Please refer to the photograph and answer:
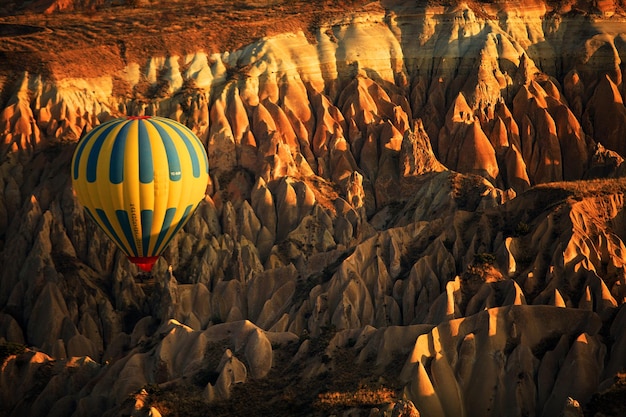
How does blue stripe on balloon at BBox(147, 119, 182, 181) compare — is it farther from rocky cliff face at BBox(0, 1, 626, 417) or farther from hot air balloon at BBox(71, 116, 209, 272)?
rocky cliff face at BBox(0, 1, 626, 417)

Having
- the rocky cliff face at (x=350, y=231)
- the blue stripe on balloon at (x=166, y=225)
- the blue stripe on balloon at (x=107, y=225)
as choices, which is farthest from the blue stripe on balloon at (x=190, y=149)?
the rocky cliff face at (x=350, y=231)

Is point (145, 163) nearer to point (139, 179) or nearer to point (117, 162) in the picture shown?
point (139, 179)

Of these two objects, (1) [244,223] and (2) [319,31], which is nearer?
(1) [244,223]

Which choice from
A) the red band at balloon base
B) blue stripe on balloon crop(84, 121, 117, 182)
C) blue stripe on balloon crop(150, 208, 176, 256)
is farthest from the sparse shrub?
blue stripe on balloon crop(84, 121, 117, 182)

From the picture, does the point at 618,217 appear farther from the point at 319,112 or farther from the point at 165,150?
the point at 319,112

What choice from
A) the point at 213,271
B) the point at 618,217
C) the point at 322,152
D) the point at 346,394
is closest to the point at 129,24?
the point at 322,152

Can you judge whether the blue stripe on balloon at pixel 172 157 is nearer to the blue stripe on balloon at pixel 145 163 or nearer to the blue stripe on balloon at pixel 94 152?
the blue stripe on balloon at pixel 145 163
